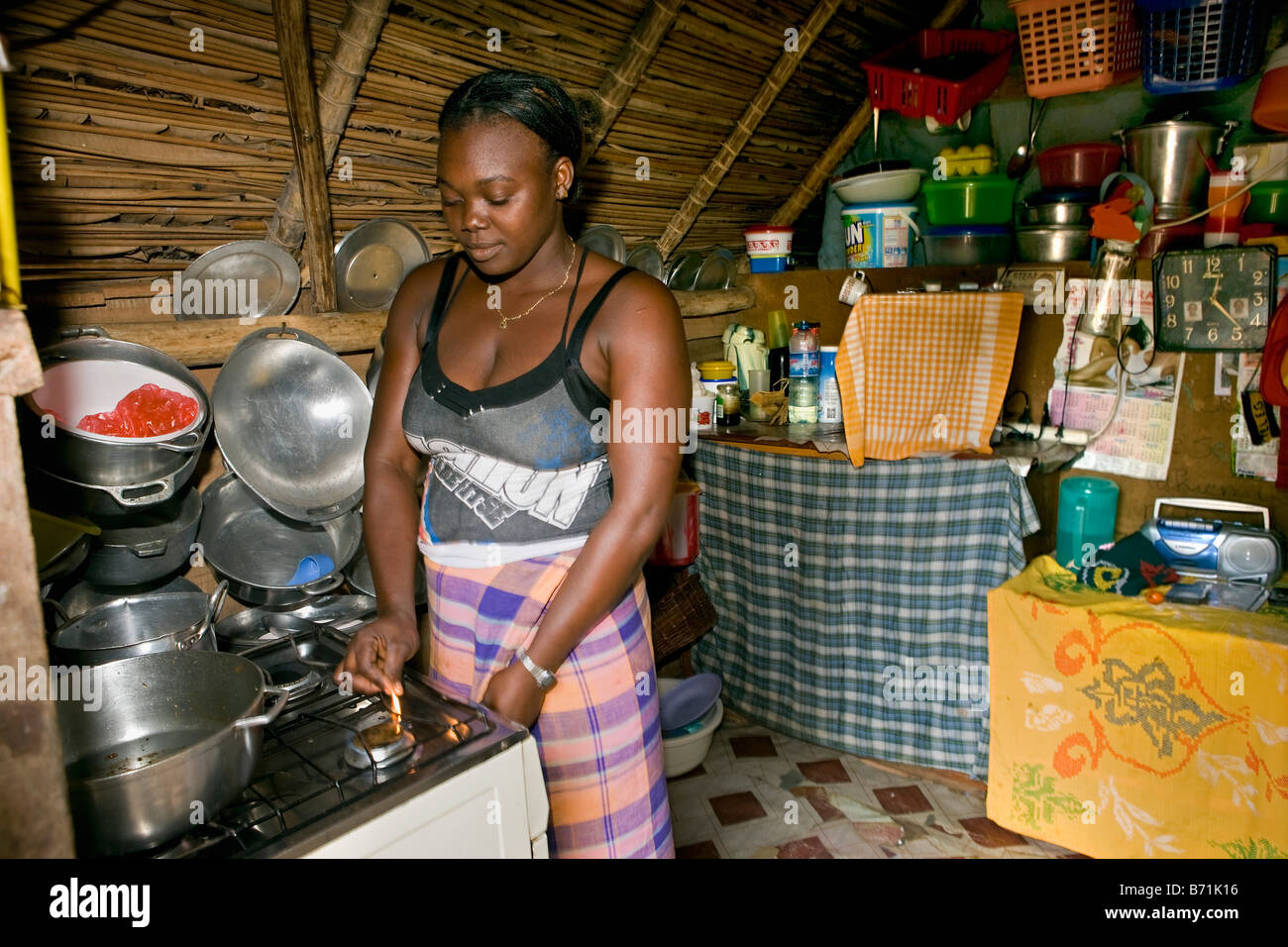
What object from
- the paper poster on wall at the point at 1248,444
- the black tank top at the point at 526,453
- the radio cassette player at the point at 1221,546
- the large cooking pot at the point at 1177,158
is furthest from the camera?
the large cooking pot at the point at 1177,158

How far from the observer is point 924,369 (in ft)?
9.36

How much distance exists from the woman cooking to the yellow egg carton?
8.01 feet

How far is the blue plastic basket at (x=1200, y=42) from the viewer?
257 centimetres

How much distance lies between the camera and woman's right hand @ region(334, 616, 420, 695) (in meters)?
1.24

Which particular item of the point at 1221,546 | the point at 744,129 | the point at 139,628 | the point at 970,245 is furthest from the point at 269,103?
A: the point at 1221,546

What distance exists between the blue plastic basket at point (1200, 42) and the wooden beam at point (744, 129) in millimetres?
1068

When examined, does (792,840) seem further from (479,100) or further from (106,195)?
(106,195)

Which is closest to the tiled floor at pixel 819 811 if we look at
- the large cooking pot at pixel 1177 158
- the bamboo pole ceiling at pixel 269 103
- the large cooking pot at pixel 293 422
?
the large cooking pot at pixel 293 422

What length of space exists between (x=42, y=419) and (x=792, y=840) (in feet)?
7.88

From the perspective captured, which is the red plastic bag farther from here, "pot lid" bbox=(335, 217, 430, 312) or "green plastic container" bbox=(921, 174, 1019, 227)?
"green plastic container" bbox=(921, 174, 1019, 227)

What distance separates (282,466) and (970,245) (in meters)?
2.62

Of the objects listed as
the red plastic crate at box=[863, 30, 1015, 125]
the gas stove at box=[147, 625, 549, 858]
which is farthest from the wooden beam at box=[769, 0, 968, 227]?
the gas stove at box=[147, 625, 549, 858]

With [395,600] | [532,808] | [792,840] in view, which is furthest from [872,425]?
[532,808]

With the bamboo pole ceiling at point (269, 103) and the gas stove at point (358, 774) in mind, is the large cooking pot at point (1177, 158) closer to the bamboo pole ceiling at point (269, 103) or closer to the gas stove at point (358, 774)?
the bamboo pole ceiling at point (269, 103)
